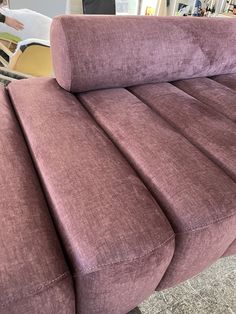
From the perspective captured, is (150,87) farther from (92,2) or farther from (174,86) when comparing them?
(92,2)

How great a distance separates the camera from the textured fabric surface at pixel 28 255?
477mm

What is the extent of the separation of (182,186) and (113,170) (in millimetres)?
185

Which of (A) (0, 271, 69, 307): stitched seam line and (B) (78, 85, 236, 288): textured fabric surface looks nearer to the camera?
(A) (0, 271, 69, 307): stitched seam line

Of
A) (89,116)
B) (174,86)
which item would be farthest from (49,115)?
(174,86)

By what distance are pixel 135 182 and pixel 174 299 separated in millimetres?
495

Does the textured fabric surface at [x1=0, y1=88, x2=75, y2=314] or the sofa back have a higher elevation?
the sofa back

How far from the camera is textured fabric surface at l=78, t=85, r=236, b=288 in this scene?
0.67 meters

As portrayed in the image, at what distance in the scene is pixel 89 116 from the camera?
3.18ft

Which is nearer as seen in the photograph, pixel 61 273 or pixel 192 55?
pixel 61 273

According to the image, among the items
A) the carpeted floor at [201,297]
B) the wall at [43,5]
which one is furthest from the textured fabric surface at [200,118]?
the wall at [43,5]

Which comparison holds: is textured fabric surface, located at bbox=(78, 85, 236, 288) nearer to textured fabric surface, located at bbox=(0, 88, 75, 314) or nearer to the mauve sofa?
the mauve sofa

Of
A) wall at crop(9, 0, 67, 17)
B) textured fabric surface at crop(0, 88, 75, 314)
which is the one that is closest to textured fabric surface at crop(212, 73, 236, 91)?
textured fabric surface at crop(0, 88, 75, 314)

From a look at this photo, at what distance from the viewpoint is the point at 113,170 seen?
725 mm

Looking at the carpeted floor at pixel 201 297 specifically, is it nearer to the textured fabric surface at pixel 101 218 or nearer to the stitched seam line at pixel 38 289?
the textured fabric surface at pixel 101 218
